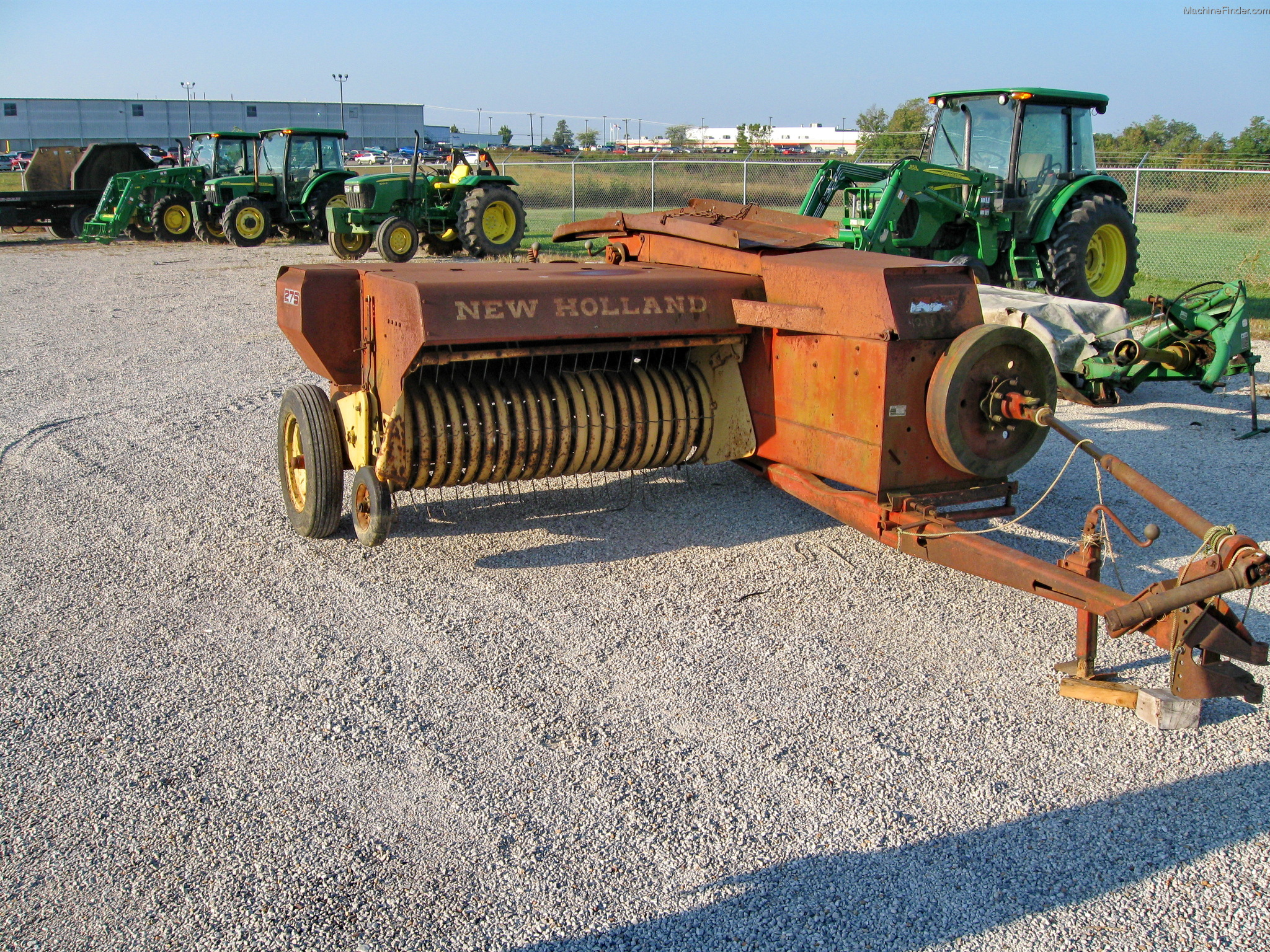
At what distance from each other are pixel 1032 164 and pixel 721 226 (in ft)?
23.0

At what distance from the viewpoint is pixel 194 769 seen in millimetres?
3244

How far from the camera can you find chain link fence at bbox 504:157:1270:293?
15703 mm

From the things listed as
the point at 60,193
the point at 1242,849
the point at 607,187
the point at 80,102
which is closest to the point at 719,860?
the point at 1242,849

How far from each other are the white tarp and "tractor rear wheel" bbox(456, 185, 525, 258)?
10639 mm

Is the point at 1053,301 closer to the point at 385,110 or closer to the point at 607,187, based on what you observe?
the point at 607,187

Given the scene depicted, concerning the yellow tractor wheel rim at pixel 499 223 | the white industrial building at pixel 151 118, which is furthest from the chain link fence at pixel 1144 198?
the white industrial building at pixel 151 118

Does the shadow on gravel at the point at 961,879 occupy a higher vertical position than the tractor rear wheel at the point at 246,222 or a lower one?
lower

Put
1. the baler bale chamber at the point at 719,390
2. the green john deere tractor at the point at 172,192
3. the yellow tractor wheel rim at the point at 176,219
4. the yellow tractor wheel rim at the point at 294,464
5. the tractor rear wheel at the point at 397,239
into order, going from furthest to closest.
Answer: the yellow tractor wheel rim at the point at 176,219, the green john deere tractor at the point at 172,192, the tractor rear wheel at the point at 397,239, the yellow tractor wheel rim at the point at 294,464, the baler bale chamber at the point at 719,390

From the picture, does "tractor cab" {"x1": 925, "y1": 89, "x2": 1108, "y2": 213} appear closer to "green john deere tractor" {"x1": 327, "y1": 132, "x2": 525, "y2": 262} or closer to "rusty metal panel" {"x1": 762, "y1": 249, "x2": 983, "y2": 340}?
"rusty metal panel" {"x1": 762, "y1": 249, "x2": 983, "y2": 340}

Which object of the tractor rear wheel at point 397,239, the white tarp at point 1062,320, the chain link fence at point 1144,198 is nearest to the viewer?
the white tarp at point 1062,320

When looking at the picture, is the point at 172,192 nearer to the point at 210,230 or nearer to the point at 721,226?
the point at 210,230

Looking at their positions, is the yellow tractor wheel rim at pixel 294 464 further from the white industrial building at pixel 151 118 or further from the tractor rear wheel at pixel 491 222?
the white industrial building at pixel 151 118

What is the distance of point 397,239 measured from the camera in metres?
16.4

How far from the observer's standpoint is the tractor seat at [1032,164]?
10867 mm
